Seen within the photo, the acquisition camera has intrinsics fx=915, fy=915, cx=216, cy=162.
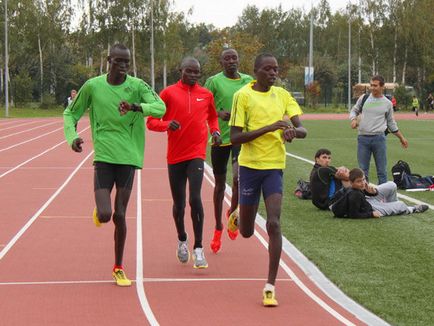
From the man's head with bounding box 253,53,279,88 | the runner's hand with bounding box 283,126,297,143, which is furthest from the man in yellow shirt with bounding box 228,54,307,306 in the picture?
the runner's hand with bounding box 283,126,297,143

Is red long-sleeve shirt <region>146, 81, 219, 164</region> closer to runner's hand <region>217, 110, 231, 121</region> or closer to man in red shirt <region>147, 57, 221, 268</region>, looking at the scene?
man in red shirt <region>147, 57, 221, 268</region>

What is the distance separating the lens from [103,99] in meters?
7.89

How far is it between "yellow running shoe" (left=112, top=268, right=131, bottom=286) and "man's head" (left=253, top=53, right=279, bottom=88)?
6.81 ft

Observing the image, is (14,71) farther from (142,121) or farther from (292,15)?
(142,121)

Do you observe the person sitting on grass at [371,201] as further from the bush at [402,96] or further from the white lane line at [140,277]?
the bush at [402,96]

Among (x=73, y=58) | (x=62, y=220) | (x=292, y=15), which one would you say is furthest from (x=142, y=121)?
(x=292, y=15)

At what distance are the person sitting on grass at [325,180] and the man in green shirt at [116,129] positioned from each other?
16.6ft

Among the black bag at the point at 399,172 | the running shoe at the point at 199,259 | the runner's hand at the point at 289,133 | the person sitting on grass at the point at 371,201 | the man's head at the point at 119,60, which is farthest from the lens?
the black bag at the point at 399,172

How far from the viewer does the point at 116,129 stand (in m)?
7.93

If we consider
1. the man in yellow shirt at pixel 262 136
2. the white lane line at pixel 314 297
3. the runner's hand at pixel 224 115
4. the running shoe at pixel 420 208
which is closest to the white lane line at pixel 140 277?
the man in yellow shirt at pixel 262 136

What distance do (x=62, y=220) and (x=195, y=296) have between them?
5.02 meters

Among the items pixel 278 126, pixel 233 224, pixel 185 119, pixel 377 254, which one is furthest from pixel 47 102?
pixel 278 126

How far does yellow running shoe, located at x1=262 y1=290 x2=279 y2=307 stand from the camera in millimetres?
7094

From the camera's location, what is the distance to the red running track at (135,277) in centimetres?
686
